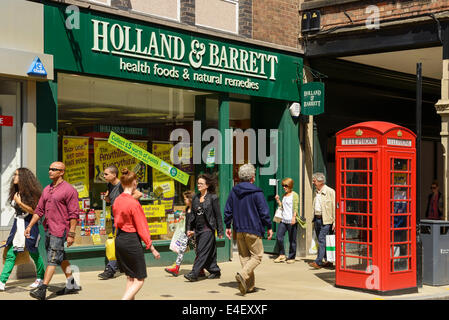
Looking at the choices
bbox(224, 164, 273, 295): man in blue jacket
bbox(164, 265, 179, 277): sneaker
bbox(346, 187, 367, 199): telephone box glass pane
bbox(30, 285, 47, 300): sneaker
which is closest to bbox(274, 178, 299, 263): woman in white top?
bbox(164, 265, 179, 277): sneaker

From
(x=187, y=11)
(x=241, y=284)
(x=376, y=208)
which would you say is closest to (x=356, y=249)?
(x=376, y=208)

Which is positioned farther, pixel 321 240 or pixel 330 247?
pixel 321 240

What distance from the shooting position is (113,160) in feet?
39.6

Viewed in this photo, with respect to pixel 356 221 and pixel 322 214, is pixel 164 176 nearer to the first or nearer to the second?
pixel 322 214

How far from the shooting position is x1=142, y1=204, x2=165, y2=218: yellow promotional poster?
498 inches

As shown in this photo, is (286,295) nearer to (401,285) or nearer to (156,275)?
(401,285)

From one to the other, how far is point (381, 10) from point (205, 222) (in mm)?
6327

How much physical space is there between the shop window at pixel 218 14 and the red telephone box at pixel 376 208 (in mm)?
4755

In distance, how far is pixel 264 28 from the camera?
14.8 meters

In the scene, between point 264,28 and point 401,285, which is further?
point 264,28

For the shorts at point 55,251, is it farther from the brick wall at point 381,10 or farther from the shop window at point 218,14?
the brick wall at point 381,10

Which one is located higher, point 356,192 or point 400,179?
point 400,179

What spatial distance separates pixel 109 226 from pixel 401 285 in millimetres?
5091

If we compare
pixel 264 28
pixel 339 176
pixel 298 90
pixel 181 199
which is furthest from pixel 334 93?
pixel 339 176
